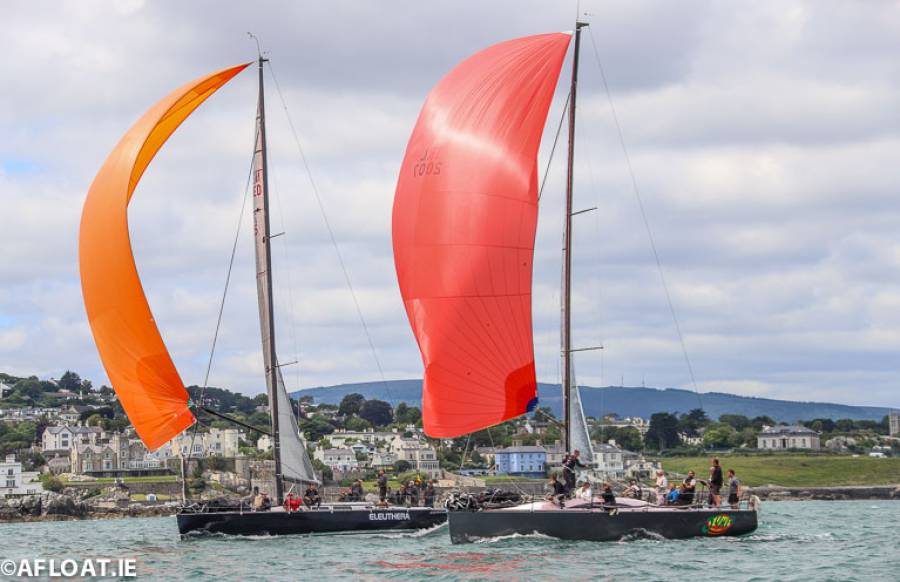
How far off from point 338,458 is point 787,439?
193 feet

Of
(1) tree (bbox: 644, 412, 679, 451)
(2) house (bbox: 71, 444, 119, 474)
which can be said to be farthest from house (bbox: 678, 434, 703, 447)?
(2) house (bbox: 71, 444, 119, 474)

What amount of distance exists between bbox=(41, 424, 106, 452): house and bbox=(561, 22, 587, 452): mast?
116980 mm

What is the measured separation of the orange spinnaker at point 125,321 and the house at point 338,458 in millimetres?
97969

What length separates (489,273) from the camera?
1189 inches

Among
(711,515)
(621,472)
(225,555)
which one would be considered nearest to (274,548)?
(225,555)

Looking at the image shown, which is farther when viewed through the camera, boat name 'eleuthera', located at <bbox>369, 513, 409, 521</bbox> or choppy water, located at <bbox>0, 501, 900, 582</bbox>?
boat name 'eleuthera', located at <bbox>369, 513, 409, 521</bbox>

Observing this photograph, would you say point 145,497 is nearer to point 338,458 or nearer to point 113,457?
point 113,457

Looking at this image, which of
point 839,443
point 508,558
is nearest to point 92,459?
point 839,443

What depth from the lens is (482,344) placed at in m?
30.1

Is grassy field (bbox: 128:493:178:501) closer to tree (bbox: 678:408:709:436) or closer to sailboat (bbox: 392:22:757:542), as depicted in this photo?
sailboat (bbox: 392:22:757:542)

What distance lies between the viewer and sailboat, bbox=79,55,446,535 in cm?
3409

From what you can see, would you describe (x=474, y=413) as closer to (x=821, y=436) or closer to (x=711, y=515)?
(x=711, y=515)

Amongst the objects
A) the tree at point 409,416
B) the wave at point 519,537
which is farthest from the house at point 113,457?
the wave at point 519,537

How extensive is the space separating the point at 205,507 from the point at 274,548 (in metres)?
4.19
